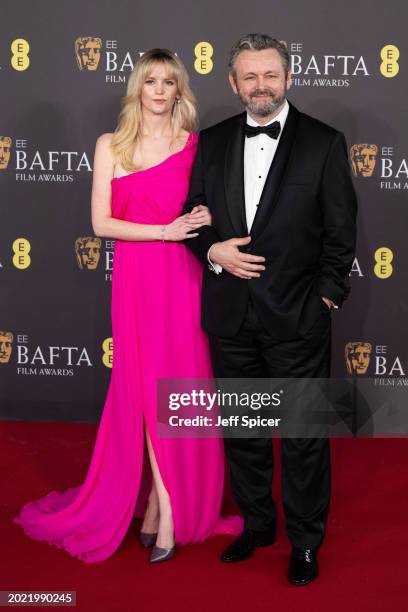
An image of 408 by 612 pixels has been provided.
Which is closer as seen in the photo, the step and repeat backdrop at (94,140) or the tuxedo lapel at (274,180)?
the tuxedo lapel at (274,180)

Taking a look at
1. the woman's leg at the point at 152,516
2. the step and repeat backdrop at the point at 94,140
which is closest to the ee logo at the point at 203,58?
the step and repeat backdrop at the point at 94,140

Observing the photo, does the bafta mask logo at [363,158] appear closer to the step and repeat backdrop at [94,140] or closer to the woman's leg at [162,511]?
the step and repeat backdrop at [94,140]

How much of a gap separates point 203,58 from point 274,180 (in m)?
1.99

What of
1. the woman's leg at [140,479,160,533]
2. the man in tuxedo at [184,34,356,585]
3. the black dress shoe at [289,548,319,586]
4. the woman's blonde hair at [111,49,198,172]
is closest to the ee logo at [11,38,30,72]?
the woman's blonde hair at [111,49,198,172]

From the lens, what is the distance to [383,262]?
4551mm

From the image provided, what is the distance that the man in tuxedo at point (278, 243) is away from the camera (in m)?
2.70

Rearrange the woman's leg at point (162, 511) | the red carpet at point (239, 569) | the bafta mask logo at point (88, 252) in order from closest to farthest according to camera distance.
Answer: the red carpet at point (239, 569), the woman's leg at point (162, 511), the bafta mask logo at point (88, 252)

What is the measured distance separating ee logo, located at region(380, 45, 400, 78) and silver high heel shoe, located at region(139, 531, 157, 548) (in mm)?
2740

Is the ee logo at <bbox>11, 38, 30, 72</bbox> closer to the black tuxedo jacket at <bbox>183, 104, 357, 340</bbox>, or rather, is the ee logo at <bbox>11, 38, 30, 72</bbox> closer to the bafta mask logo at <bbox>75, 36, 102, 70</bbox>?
the bafta mask logo at <bbox>75, 36, 102, 70</bbox>

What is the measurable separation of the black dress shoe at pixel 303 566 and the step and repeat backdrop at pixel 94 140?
76.4 inches

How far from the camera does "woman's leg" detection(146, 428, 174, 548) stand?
3.04 m

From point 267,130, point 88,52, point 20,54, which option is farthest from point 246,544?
point 20,54

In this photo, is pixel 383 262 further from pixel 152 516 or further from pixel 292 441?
pixel 152 516

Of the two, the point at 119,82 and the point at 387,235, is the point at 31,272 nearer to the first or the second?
the point at 119,82
